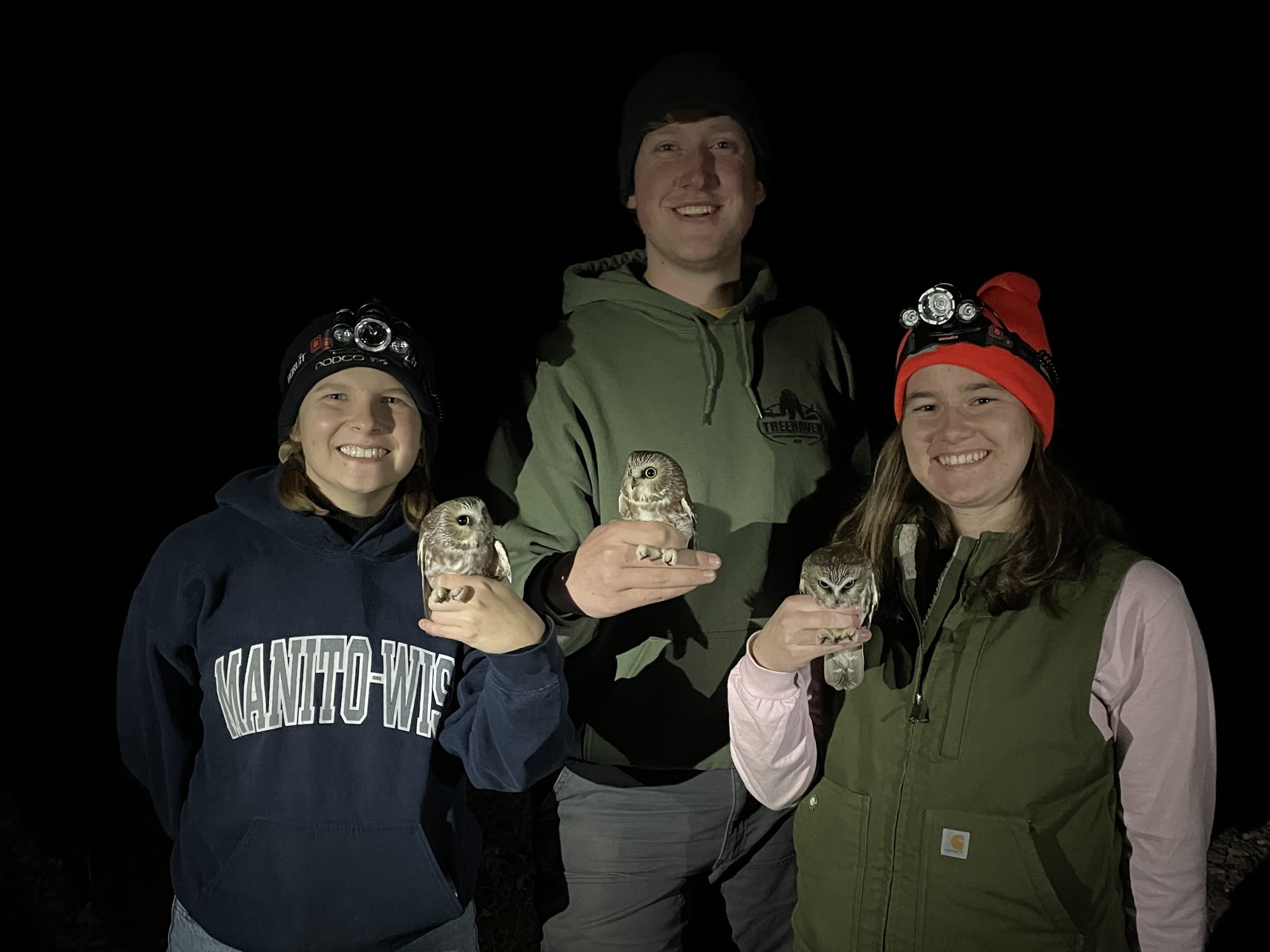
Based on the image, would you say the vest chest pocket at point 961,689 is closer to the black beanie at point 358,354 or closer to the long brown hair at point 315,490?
the long brown hair at point 315,490

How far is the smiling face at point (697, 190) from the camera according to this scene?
208 cm

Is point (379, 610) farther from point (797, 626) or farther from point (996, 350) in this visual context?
point (996, 350)

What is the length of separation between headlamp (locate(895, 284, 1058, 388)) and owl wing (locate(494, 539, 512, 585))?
1006 millimetres

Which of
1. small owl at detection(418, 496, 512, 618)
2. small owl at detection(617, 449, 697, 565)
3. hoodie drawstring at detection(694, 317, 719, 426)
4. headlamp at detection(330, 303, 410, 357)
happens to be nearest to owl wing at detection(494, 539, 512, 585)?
small owl at detection(418, 496, 512, 618)

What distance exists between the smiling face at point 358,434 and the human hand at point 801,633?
88 centimetres

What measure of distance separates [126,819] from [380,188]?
2.12m

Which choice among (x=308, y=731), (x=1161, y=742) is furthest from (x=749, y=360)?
(x=308, y=731)

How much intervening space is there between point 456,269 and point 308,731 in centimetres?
151

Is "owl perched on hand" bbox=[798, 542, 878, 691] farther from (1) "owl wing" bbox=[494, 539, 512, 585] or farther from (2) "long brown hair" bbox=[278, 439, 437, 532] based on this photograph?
(2) "long brown hair" bbox=[278, 439, 437, 532]

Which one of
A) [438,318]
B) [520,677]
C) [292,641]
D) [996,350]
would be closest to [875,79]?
[996,350]

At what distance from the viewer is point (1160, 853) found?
1.65 metres

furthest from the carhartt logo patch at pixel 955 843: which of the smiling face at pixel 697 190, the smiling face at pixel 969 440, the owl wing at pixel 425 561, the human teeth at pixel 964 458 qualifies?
the smiling face at pixel 697 190

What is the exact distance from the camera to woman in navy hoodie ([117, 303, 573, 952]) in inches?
71.9

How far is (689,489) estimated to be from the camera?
6.72 ft
